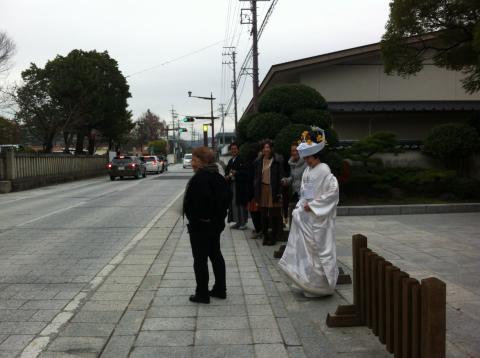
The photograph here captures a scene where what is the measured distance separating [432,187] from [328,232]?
31.7 ft

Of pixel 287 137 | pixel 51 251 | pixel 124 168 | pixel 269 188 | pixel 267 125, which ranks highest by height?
pixel 267 125

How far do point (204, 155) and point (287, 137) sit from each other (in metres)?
6.76

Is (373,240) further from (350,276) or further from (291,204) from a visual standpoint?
(350,276)

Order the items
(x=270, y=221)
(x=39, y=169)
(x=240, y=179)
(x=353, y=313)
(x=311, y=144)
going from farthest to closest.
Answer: (x=39, y=169) < (x=240, y=179) < (x=270, y=221) < (x=311, y=144) < (x=353, y=313)

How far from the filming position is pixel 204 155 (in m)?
5.21

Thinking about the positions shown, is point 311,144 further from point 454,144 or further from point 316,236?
point 454,144

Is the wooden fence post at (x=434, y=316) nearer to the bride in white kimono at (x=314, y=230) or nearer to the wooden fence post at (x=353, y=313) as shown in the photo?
the wooden fence post at (x=353, y=313)

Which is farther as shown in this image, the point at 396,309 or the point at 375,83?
the point at 375,83

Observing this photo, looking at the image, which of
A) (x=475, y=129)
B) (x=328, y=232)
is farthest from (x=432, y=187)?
(x=328, y=232)

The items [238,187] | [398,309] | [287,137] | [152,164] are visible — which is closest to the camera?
[398,309]

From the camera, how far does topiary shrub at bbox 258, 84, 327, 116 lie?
12.6 metres

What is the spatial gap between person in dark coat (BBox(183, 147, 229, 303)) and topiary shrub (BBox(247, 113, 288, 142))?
722cm

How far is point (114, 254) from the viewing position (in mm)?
7992

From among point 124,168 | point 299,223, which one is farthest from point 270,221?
point 124,168
